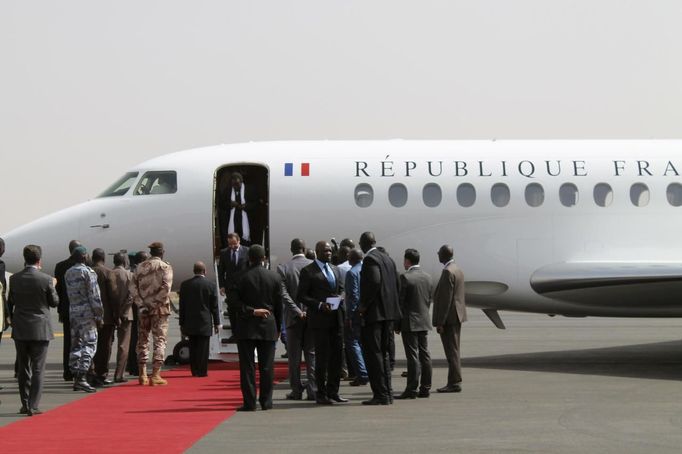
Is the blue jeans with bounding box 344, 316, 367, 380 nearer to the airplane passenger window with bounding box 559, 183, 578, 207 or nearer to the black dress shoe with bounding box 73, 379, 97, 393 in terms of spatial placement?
the black dress shoe with bounding box 73, 379, 97, 393

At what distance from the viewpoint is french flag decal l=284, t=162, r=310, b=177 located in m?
20.1

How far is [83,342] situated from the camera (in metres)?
15.4

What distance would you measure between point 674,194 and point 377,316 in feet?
27.6

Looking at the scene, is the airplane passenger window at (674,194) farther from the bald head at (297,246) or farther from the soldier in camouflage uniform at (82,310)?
the soldier in camouflage uniform at (82,310)

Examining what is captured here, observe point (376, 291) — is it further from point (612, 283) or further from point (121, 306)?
point (612, 283)

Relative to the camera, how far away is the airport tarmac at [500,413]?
10805mm

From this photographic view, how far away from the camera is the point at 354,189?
20.0m

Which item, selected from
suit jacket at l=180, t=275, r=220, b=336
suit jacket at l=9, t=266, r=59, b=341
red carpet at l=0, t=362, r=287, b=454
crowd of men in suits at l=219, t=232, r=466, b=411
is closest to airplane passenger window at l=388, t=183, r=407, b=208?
suit jacket at l=180, t=275, r=220, b=336

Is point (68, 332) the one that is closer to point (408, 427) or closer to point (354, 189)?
point (354, 189)

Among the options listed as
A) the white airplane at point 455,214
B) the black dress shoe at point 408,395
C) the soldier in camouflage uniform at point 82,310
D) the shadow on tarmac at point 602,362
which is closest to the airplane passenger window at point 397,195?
the white airplane at point 455,214

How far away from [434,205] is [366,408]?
6941 millimetres

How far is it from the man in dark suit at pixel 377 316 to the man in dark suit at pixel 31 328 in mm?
3668

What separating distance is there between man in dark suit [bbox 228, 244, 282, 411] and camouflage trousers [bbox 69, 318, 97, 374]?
2704 mm

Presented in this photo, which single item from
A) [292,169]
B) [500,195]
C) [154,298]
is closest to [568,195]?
[500,195]
